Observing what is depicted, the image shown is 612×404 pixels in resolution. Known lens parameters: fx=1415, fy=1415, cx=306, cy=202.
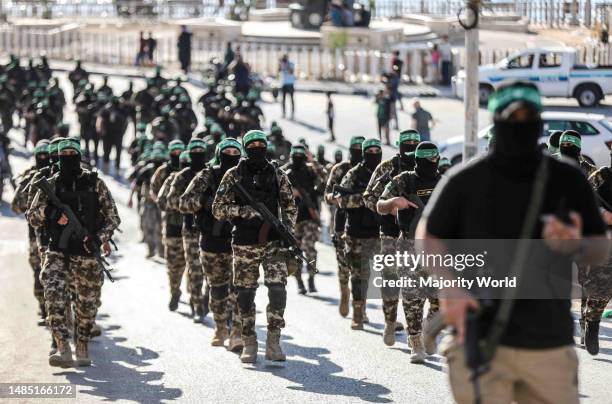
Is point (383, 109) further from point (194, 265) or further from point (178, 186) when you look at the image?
→ point (178, 186)

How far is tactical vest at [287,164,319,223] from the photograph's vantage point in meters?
16.5

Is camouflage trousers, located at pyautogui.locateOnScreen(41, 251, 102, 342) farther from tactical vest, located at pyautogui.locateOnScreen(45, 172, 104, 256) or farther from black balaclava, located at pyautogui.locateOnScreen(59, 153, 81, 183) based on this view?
black balaclava, located at pyautogui.locateOnScreen(59, 153, 81, 183)

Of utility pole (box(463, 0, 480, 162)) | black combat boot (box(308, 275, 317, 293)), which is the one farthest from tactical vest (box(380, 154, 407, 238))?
utility pole (box(463, 0, 480, 162))

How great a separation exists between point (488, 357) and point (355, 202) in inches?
317

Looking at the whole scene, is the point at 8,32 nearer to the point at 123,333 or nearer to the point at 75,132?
the point at 75,132

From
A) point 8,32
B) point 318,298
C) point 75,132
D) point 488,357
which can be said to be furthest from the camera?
point 8,32

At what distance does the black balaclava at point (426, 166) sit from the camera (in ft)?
39.3

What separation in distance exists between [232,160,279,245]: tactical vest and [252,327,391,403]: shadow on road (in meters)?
1.15

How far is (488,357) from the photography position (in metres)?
5.93

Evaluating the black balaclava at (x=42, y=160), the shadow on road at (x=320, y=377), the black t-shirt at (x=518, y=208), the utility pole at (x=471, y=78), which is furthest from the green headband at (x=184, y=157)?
the black t-shirt at (x=518, y=208)

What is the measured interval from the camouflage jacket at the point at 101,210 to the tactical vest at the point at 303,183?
411 cm

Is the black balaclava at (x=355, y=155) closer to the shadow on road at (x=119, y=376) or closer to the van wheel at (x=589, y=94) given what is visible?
the shadow on road at (x=119, y=376)

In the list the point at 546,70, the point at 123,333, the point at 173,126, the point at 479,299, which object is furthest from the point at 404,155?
the point at 546,70

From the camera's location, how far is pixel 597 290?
12227mm
